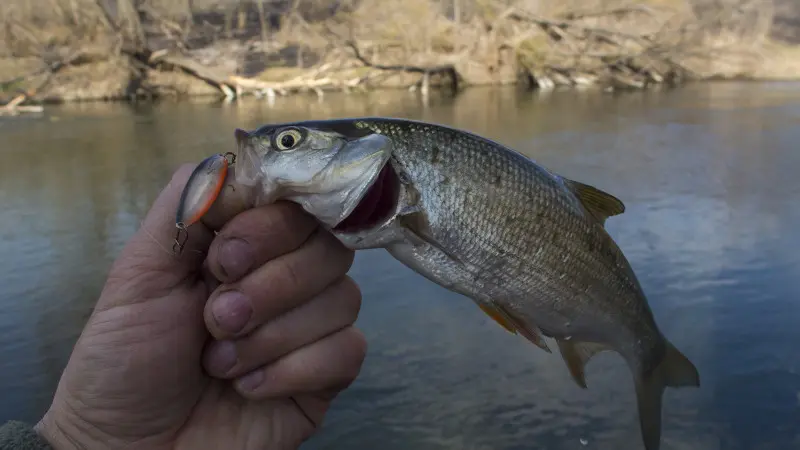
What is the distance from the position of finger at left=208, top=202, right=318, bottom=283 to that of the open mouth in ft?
0.56

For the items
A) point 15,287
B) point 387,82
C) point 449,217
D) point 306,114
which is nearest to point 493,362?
point 449,217

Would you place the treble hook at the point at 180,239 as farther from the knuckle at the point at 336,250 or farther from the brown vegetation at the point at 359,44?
the brown vegetation at the point at 359,44

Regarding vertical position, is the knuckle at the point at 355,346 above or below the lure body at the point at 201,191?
below

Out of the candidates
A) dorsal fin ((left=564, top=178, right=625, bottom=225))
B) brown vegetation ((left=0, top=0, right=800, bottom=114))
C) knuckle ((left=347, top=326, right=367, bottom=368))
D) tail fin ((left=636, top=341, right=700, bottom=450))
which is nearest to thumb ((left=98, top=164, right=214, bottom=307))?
knuckle ((left=347, top=326, right=367, bottom=368))

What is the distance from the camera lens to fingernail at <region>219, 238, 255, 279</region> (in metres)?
2.15

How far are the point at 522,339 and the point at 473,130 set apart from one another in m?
11.1

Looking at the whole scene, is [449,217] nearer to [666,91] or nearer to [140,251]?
[140,251]

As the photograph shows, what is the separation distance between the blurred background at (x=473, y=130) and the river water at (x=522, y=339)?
2 centimetres

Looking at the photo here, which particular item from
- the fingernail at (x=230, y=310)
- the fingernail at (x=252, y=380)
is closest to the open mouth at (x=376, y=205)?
the fingernail at (x=230, y=310)

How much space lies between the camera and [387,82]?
34.0 metres

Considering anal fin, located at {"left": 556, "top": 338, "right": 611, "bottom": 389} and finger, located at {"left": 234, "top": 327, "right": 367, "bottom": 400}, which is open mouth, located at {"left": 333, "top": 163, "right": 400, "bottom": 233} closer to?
finger, located at {"left": 234, "top": 327, "right": 367, "bottom": 400}

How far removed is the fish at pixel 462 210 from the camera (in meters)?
2.17

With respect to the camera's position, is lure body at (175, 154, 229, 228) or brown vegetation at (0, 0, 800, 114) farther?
brown vegetation at (0, 0, 800, 114)

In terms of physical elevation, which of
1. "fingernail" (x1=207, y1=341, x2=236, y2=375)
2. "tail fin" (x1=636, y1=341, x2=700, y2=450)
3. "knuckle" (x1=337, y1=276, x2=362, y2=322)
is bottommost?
"tail fin" (x1=636, y1=341, x2=700, y2=450)
